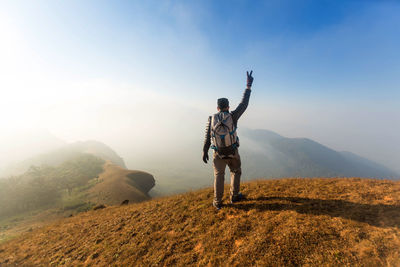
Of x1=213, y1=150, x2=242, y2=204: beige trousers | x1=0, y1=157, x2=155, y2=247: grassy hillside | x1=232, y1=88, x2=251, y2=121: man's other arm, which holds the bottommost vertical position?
x1=0, y1=157, x2=155, y2=247: grassy hillside

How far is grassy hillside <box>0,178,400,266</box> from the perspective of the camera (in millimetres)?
3533

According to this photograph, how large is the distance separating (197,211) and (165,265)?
236 centimetres

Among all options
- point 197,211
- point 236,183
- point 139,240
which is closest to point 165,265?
point 139,240

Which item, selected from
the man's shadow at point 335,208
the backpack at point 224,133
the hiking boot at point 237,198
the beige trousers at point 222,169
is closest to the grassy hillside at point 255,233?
the man's shadow at point 335,208

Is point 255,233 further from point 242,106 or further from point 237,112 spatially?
point 242,106

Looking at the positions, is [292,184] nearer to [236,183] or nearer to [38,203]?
[236,183]

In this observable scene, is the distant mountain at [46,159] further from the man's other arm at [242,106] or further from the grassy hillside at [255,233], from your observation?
the man's other arm at [242,106]

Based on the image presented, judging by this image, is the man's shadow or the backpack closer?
the man's shadow

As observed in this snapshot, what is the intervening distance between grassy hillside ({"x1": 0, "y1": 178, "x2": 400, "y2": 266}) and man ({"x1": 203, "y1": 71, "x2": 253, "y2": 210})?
1.36 metres

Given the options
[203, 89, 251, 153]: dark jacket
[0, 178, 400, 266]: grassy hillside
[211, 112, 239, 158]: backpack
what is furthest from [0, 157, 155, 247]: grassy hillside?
[211, 112, 239, 158]: backpack

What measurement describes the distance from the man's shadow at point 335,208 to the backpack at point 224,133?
2380 millimetres

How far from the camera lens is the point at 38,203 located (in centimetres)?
3978

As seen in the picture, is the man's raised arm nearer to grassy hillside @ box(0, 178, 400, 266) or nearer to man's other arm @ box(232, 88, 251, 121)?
man's other arm @ box(232, 88, 251, 121)

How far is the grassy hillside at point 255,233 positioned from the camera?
3.53 m
